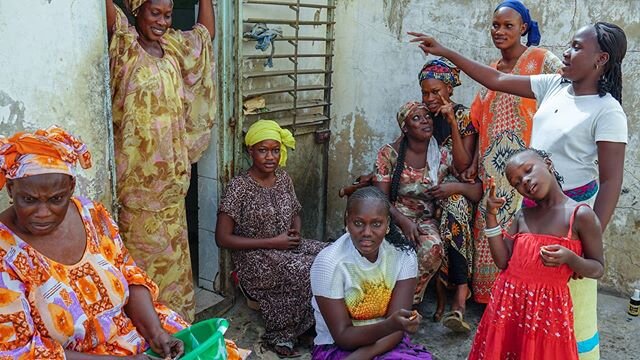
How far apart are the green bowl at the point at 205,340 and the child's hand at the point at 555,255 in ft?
4.08

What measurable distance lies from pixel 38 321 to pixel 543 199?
1968 mm

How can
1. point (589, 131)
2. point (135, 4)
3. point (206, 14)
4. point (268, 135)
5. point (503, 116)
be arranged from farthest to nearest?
point (503, 116)
point (268, 135)
point (206, 14)
point (135, 4)
point (589, 131)

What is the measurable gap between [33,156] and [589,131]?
7.17 ft

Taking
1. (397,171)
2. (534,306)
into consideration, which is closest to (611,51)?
(534,306)

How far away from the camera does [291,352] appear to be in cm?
355

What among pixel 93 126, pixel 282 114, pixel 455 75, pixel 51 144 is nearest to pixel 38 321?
pixel 51 144

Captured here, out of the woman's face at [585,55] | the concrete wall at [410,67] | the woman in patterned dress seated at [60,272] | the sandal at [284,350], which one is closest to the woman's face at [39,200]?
the woman in patterned dress seated at [60,272]

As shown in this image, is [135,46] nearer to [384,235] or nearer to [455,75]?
[384,235]

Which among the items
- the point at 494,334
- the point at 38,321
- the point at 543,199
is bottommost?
the point at 494,334

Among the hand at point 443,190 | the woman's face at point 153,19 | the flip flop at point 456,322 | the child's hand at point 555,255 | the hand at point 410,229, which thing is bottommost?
the flip flop at point 456,322

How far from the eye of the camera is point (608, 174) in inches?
101

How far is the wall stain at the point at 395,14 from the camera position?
4.57m

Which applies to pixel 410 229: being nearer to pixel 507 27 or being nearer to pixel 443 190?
pixel 443 190

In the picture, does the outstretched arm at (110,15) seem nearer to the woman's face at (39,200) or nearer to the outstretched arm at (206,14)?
the outstretched arm at (206,14)
